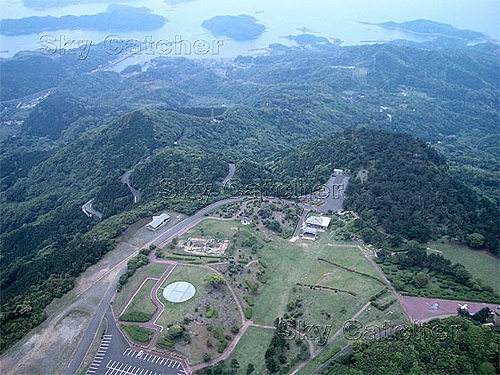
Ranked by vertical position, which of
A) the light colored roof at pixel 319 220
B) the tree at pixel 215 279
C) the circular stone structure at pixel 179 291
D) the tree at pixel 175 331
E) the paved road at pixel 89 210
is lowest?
the paved road at pixel 89 210

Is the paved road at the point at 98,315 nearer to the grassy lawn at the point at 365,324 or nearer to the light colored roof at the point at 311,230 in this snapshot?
the light colored roof at the point at 311,230

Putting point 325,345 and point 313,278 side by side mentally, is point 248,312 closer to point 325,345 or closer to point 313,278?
point 325,345

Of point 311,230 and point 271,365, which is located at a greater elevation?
point 271,365

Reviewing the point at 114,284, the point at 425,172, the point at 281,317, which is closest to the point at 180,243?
the point at 114,284

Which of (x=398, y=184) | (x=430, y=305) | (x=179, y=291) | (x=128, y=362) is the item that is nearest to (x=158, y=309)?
(x=179, y=291)

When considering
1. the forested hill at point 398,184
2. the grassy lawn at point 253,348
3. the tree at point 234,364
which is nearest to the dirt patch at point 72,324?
the grassy lawn at point 253,348

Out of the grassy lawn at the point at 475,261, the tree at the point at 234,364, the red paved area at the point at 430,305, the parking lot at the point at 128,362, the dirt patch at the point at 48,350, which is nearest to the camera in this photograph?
the parking lot at the point at 128,362
